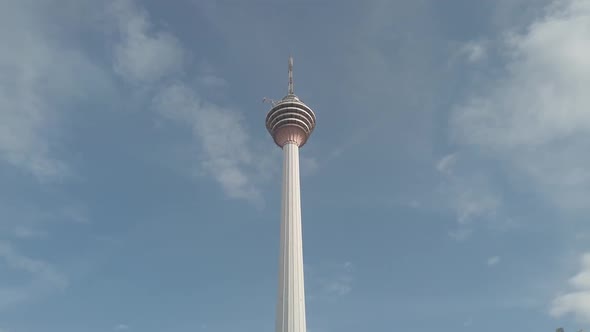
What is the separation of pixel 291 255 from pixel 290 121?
25.8 m

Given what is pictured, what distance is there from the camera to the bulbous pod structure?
282 feet

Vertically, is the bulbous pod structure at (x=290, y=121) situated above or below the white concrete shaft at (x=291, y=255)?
above

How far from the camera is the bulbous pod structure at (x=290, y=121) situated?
8594 centimetres

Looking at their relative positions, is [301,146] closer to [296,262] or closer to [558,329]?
[296,262]

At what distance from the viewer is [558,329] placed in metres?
66.1

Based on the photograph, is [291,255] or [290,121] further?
[290,121]

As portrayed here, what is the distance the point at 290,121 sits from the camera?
86062mm

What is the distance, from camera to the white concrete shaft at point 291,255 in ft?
216

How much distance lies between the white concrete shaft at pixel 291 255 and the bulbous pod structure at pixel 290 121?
196 centimetres

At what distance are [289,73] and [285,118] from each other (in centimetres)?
1481

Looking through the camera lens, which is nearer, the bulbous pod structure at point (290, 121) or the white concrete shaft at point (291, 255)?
the white concrete shaft at point (291, 255)

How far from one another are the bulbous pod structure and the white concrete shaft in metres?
1.96

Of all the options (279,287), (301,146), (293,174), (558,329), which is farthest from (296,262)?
(558,329)

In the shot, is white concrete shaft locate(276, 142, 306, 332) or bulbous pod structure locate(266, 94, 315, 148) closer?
white concrete shaft locate(276, 142, 306, 332)
